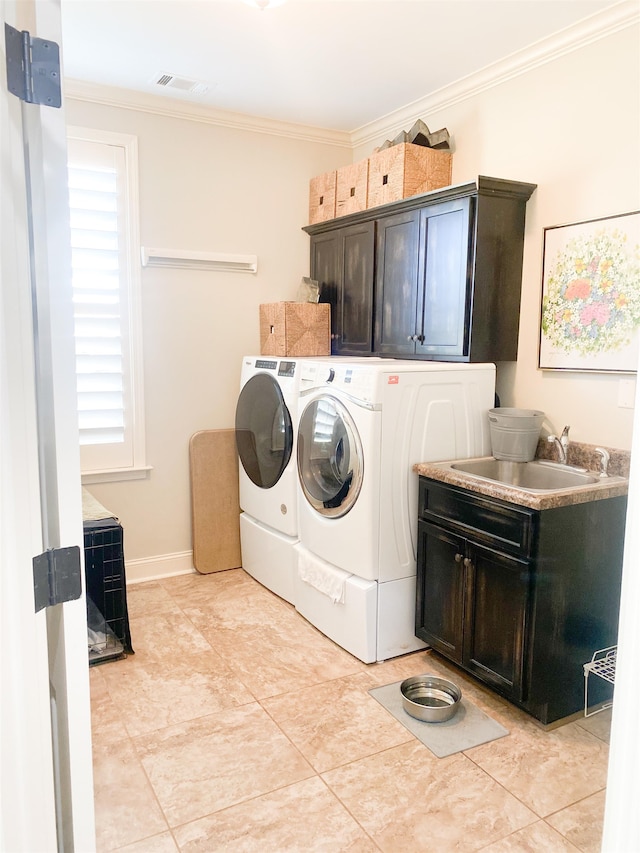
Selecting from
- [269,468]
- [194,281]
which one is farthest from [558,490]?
[194,281]

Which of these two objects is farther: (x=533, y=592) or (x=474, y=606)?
(x=474, y=606)

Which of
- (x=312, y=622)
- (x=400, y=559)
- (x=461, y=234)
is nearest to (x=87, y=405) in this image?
(x=312, y=622)

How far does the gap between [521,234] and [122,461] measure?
2.40m

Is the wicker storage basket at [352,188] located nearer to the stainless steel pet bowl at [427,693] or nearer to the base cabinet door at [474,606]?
the base cabinet door at [474,606]

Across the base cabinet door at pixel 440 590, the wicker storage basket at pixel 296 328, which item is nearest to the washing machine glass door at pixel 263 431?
the wicker storage basket at pixel 296 328

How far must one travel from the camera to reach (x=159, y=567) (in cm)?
379

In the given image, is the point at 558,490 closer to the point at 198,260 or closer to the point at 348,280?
the point at 348,280

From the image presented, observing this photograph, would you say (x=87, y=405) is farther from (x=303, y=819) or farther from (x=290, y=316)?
(x=303, y=819)

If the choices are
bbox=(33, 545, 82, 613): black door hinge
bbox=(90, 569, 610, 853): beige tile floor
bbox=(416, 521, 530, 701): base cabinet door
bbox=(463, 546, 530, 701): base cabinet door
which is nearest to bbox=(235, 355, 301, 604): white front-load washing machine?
bbox=(90, 569, 610, 853): beige tile floor

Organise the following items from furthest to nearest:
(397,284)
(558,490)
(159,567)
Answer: (159,567), (397,284), (558,490)

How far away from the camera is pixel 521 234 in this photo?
2994 mm

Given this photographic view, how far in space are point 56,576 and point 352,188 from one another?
9.97 feet

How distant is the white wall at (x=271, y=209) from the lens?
2.66 meters

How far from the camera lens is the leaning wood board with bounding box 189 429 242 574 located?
12.5ft
